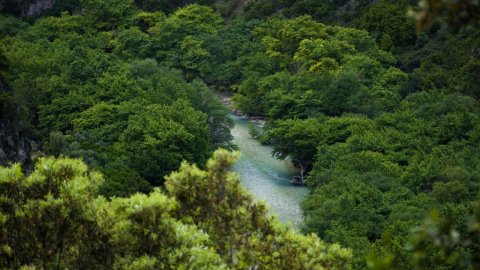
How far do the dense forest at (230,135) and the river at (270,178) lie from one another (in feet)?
3.48

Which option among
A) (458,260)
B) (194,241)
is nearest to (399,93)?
(194,241)

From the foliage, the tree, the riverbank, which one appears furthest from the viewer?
the riverbank

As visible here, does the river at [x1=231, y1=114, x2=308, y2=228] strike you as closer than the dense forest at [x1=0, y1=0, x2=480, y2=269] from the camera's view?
No

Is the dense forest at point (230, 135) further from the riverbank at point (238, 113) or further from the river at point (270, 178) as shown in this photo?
the river at point (270, 178)

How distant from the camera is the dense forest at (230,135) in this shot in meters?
9.75

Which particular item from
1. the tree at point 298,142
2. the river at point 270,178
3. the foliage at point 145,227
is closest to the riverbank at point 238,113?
the river at point 270,178

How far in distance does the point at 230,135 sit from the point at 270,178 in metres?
4.92

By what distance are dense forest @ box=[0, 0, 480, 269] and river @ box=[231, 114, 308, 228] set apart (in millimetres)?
1059

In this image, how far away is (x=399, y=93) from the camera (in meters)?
44.6

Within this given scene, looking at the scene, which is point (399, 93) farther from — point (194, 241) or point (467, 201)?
point (194, 241)

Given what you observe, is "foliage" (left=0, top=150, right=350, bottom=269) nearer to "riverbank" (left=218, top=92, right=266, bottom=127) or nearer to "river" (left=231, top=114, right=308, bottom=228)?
"river" (left=231, top=114, right=308, bottom=228)

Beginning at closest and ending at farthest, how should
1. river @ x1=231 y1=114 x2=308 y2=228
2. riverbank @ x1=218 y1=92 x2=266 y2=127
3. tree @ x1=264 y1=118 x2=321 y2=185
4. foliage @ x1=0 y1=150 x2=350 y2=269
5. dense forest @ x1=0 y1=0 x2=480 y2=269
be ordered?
foliage @ x1=0 y1=150 x2=350 y2=269, dense forest @ x1=0 y1=0 x2=480 y2=269, river @ x1=231 y1=114 x2=308 y2=228, tree @ x1=264 y1=118 x2=321 y2=185, riverbank @ x1=218 y1=92 x2=266 y2=127

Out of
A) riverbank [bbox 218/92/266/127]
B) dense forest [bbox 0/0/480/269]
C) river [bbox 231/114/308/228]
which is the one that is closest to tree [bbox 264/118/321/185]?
dense forest [bbox 0/0/480/269]

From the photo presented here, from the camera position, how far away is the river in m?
30.3
